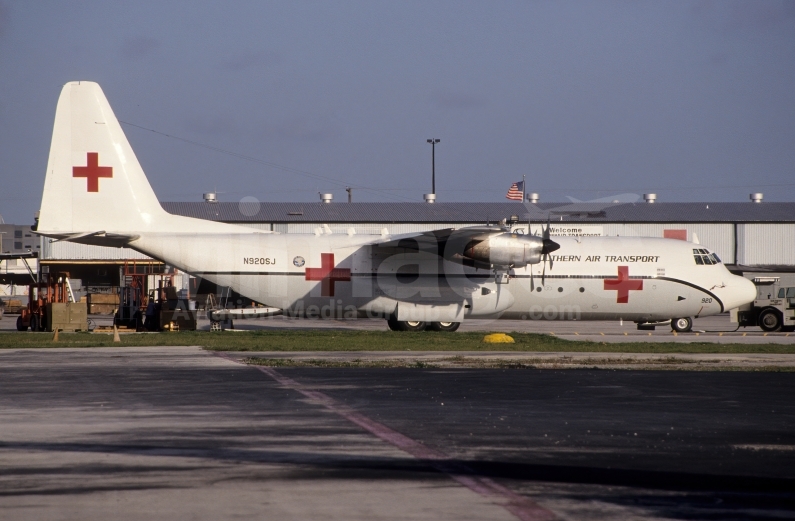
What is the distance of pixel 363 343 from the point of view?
27406 millimetres

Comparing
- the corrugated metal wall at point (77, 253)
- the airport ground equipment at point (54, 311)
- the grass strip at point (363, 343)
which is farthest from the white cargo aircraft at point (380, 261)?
the corrugated metal wall at point (77, 253)

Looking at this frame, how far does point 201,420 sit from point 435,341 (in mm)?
17461

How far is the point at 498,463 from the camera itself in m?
8.56

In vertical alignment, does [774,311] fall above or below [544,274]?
below

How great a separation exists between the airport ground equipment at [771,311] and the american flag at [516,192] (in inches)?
1174

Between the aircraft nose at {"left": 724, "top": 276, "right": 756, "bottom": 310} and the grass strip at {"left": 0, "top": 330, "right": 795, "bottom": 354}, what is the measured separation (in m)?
7.23

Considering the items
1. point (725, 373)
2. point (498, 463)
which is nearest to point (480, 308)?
point (725, 373)

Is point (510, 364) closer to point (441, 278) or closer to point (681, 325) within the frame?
point (441, 278)

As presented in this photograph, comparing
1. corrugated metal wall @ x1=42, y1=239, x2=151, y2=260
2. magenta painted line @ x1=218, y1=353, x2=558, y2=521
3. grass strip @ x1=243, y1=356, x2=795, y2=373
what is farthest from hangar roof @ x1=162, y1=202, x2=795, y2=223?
magenta painted line @ x1=218, y1=353, x2=558, y2=521

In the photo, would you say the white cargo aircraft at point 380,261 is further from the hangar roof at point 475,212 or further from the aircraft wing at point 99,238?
the hangar roof at point 475,212

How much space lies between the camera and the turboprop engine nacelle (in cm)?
3164

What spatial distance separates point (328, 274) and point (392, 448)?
24154 mm

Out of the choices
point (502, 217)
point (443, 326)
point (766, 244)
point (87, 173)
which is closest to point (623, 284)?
point (443, 326)

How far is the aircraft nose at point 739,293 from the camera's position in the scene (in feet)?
118
